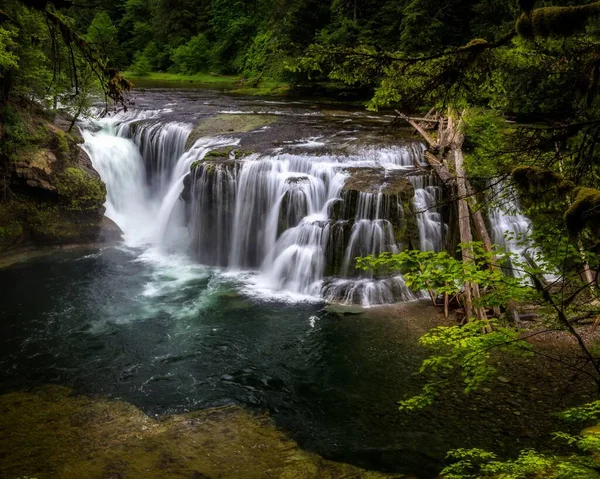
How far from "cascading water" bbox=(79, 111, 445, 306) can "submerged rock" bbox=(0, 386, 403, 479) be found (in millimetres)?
5591

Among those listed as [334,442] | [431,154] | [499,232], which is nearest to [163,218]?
[431,154]

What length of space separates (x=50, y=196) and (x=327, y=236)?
8908 millimetres

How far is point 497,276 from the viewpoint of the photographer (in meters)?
4.70

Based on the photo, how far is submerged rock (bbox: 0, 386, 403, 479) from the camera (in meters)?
6.62

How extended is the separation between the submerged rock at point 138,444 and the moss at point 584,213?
14.7 ft

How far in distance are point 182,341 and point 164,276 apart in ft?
13.9

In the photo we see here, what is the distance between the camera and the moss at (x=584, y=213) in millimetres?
3658

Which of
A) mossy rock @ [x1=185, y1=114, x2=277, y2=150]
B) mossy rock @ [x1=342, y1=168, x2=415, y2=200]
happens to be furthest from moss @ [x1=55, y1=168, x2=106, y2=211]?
mossy rock @ [x1=342, y1=168, x2=415, y2=200]

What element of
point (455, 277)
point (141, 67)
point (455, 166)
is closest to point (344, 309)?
point (455, 166)

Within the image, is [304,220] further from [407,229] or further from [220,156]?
[220,156]

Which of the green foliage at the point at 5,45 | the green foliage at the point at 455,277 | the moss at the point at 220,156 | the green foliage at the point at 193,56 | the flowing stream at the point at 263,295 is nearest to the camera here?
the green foliage at the point at 455,277

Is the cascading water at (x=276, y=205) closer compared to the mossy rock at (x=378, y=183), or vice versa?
the cascading water at (x=276, y=205)

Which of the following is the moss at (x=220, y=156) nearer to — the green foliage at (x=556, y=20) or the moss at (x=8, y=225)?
the moss at (x=8, y=225)

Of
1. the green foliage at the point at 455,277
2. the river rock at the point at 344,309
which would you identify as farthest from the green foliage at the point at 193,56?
the green foliage at the point at 455,277
